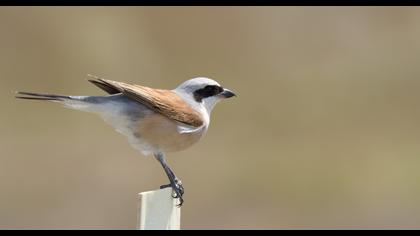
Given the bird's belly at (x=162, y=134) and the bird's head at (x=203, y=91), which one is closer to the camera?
the bird's belly at (x=162, y=134)

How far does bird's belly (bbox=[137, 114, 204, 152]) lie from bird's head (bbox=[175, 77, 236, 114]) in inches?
12.9

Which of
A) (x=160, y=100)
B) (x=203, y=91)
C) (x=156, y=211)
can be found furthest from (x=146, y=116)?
(x=156, y=211)

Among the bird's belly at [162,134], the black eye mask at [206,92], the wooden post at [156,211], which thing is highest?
the black eye mask at [206,92]

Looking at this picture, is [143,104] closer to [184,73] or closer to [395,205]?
[395,205]

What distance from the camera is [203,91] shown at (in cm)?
501

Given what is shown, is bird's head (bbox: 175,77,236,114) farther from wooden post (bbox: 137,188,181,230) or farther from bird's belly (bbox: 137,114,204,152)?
wooden post (bbox: 137,188,181,230)

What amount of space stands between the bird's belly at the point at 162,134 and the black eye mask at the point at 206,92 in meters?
0.34

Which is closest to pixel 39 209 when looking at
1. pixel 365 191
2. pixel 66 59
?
pixel 66 59

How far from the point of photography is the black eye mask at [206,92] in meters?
4.98

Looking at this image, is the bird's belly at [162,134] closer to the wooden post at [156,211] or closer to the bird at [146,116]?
the bird at [146,116]

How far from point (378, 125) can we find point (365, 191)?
1.97m

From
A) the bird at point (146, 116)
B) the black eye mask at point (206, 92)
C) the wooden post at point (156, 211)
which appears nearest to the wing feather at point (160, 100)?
the bird at point (146, 116)

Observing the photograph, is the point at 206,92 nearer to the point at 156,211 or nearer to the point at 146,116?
the point at 146,116

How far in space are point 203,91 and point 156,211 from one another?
5.80 ft
